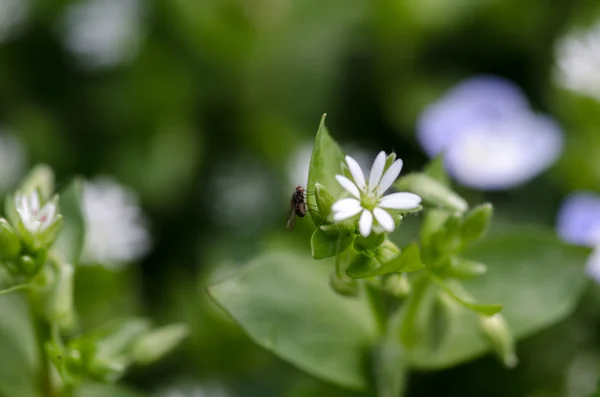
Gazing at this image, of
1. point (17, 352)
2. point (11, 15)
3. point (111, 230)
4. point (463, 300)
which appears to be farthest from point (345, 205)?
point (11, 15)

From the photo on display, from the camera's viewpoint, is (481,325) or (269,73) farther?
(269,73)

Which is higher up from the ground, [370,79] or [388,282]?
[388,282]

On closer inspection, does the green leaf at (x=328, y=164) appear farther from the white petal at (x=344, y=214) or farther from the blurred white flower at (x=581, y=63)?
the blurred white flower at (x=581, y=63)

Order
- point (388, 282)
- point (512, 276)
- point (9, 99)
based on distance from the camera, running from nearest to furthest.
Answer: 1. point (388, 282)
2. point (512, 276)
3. point (9, 99)

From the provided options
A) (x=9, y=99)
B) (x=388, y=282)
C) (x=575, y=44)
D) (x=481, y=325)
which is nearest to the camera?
(x=388, y=282)

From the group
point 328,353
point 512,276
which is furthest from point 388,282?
point 512,276

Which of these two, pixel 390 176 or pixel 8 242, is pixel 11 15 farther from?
pixel 390 176

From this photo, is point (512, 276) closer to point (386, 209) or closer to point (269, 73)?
point (386, 209)
